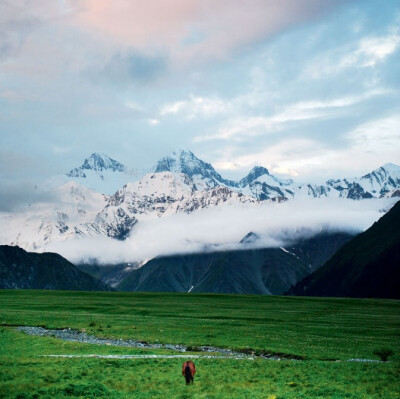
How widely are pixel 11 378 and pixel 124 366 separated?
964 centimetres

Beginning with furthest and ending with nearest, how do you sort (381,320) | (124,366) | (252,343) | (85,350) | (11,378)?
(381,320), (252,343), (85,350), (124,366), (11,378)

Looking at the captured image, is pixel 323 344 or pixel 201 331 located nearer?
pixel 323 344

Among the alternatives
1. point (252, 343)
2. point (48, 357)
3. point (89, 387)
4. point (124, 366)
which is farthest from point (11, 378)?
point (252, 343)

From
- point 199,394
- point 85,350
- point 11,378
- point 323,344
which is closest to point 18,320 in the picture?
point 85,350

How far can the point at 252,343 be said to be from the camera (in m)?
59.9

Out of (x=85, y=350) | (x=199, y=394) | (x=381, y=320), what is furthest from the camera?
(x=381, y=320)

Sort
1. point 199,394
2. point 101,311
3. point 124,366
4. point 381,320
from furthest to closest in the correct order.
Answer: point 101,311
point 381,320
point 124,366
point 199,394

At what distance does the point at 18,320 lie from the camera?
8338cm

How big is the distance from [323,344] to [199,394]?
34.8 meters

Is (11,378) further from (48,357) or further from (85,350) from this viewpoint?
(85,350)

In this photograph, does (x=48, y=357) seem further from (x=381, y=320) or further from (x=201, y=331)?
(x=381, y=320)

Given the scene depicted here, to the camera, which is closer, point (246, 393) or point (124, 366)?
point (246, 393)

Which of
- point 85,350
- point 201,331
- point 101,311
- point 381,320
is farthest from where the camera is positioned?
point 101,311

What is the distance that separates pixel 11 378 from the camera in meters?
32.0
